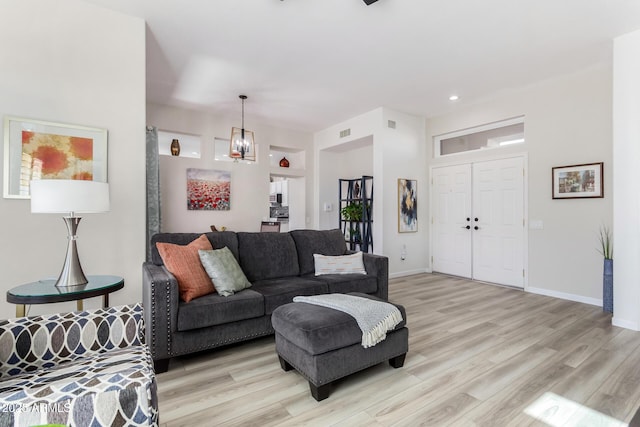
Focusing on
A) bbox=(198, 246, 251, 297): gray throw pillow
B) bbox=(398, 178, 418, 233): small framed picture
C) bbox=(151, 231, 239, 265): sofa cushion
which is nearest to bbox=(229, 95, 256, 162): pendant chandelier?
bbox=(151, 231, 239, 265): sofa cushion

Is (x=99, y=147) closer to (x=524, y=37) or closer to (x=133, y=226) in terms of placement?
(x=133, y=226)

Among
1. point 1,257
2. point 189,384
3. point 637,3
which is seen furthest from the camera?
point 637,3

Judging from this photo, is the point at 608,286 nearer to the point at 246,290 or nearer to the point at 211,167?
the point at 246,290

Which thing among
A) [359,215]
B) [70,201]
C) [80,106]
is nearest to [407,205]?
[359,215]

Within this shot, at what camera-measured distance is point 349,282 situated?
3248 mm

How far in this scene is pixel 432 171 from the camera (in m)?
5.95

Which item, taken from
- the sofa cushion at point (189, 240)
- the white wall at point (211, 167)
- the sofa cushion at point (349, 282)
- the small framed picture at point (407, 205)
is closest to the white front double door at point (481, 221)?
the small framed picture at point (407, 205)

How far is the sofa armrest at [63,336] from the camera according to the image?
1.43 m

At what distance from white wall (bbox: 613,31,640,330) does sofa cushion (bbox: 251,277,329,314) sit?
293 cm

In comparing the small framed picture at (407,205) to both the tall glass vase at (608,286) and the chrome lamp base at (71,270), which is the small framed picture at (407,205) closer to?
the tall glass vase at (608,286)

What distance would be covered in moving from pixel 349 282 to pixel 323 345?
1.37 metres

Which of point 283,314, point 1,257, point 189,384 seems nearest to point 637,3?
point 283,314

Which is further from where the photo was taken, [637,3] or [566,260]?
[566,260]

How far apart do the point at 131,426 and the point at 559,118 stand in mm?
5341
